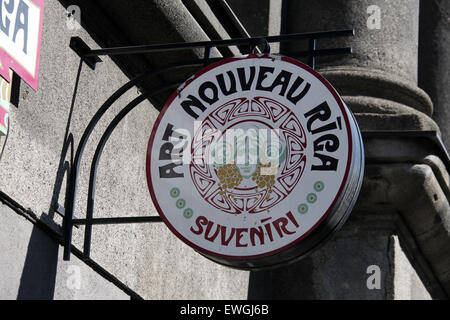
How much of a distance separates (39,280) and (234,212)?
1.22 meters

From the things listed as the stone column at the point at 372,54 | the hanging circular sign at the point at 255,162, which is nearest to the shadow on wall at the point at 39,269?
the hanging circular sign at the point at 255,162

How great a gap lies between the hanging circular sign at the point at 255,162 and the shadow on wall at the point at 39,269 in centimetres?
76

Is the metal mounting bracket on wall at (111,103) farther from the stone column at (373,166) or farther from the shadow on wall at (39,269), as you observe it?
the stone column at (373,166)

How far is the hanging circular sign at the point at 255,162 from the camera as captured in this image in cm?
553

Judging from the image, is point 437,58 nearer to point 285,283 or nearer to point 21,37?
point 285,283

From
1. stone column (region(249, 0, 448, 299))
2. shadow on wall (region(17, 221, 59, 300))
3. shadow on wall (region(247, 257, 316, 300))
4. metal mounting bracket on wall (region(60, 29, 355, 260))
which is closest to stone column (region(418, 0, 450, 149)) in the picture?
stone column (region(249, 0, 448, 299))

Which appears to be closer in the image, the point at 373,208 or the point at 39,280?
the point at 39,280

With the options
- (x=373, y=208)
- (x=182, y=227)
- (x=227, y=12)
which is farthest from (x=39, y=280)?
(x=373, y=208)

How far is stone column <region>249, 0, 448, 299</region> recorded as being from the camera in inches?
325

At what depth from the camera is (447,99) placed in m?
11.3

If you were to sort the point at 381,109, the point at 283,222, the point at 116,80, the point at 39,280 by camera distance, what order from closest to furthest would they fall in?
1. the point at 283,222
2. the point at 39,280
3. the point at 116,80
4. the point at 381,109

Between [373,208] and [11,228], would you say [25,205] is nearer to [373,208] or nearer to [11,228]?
[11,228]

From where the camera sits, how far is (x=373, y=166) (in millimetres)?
8219

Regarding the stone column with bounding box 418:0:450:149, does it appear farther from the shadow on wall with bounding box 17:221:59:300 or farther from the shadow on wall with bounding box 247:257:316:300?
the shadow on wall with bounding box 17:221:59:300
